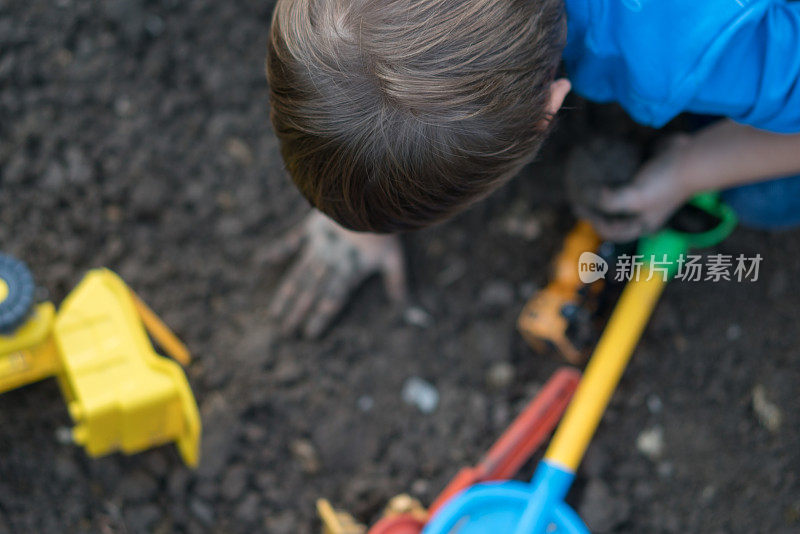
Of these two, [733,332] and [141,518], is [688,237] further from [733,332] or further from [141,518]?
[141,518]

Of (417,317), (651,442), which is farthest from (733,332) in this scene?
(417,317)

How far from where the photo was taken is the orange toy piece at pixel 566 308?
4.02ft

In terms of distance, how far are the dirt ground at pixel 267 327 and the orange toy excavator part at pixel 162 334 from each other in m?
0.02

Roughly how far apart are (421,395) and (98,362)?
1.73 ft

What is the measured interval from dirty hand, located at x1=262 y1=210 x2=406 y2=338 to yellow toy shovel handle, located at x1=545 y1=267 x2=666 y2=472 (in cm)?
37

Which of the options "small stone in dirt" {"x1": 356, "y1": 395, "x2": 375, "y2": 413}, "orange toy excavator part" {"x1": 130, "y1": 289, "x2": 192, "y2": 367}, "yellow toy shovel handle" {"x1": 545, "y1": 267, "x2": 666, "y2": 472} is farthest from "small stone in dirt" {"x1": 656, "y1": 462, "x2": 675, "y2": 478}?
"orange toy excavator part" {"x1": 130, "y1": 289, "x2": 192, "y2": 367}

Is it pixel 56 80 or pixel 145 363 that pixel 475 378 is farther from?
pixel 56 80

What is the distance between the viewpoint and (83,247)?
1270 mm

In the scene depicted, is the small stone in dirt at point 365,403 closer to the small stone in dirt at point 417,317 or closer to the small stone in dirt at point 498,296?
the small stone in dirt at point 417,317

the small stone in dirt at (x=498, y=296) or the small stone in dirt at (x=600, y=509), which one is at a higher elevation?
the small stone in dirt at (x=498, y=296)

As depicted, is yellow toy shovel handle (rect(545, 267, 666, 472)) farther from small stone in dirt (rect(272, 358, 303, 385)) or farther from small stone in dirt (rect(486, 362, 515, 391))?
small stone in dirt (rect(272, 358, 303, 385))

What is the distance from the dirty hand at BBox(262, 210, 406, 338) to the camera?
4.18ft

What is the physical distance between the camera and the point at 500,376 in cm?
129

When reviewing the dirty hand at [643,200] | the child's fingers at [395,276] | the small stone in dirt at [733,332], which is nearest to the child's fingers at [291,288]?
the child's fingers at [395,276]
